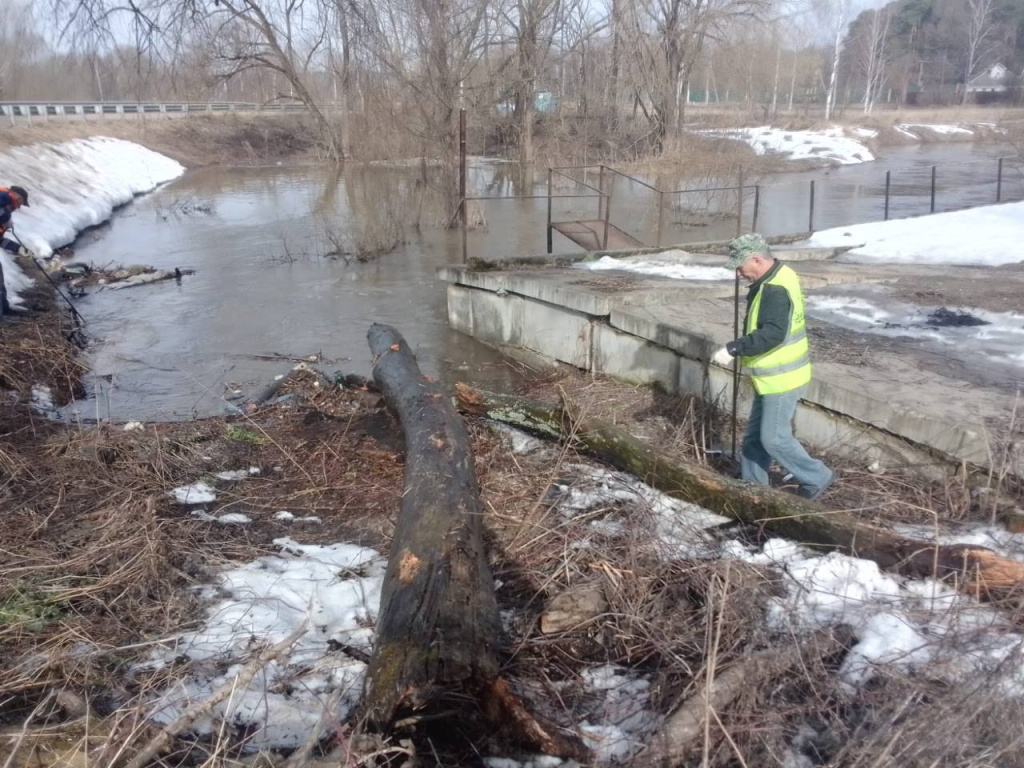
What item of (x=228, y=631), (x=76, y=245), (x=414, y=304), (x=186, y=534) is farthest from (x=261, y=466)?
(x=76, y=245)

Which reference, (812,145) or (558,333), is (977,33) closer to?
(812,145)

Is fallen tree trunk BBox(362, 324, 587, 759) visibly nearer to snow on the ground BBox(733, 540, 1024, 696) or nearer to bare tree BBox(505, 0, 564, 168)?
snow on the ground BBox(733, 540, 1024, 696)

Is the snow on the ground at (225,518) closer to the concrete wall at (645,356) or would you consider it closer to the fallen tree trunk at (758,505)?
the fallen tree trunk at (758,505)

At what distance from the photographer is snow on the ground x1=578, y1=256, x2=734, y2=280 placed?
977 centimetres

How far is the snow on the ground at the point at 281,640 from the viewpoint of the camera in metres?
2.87

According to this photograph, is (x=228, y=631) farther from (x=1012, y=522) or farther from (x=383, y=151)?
(x=383, y=151)

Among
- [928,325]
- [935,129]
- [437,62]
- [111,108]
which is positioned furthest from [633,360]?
[935,129]

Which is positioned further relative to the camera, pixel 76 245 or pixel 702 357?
pixel 76 245

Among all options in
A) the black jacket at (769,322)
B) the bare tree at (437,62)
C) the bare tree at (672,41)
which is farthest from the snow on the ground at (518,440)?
the bare tree at (672,41)

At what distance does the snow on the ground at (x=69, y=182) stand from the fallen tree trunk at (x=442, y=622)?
9474 millimetres

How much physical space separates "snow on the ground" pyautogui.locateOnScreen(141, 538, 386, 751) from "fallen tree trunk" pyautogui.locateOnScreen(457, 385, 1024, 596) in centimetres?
166

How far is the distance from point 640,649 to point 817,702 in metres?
0.73

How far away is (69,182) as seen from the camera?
24.4 metres

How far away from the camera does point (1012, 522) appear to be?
4.02 metres
